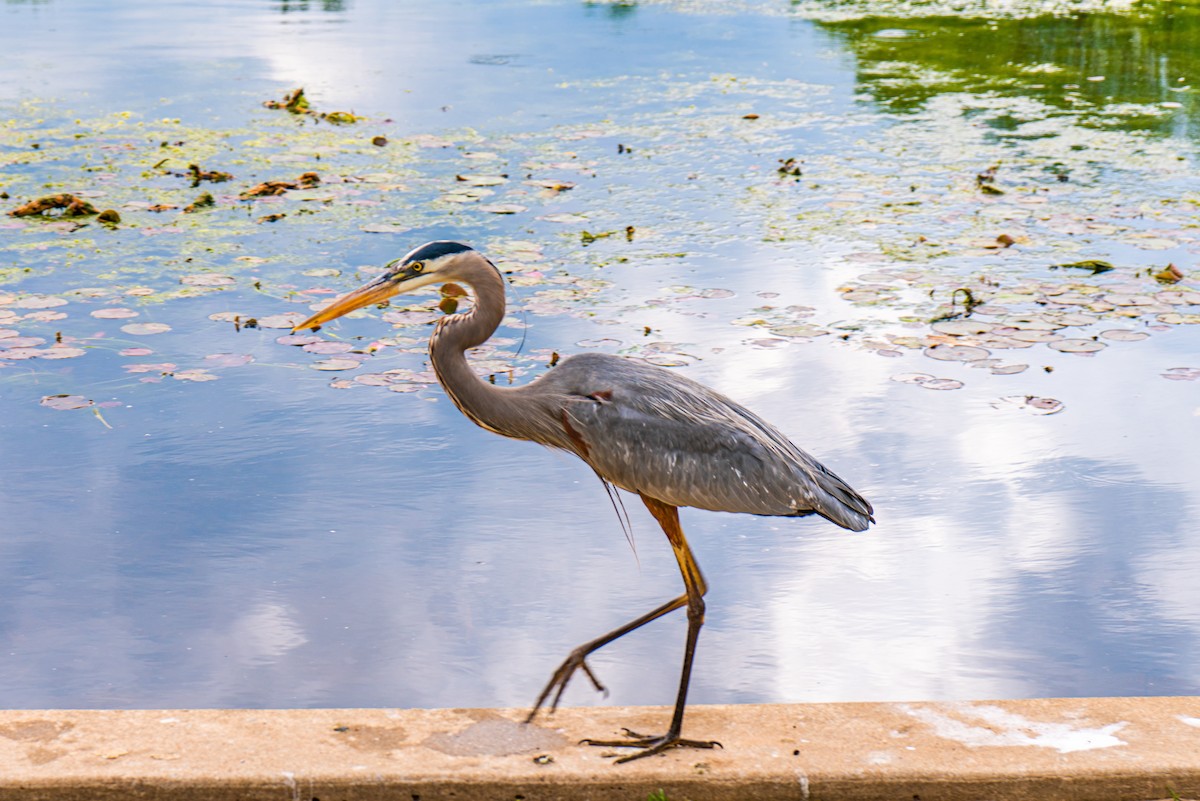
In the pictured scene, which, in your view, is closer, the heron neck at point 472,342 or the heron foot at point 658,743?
the heron foot at point 658,743

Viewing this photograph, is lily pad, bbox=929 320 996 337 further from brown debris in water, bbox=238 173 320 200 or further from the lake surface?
brown debris in water, bbox=238 173 320 200

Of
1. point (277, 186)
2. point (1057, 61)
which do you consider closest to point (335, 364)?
point (277, 186)

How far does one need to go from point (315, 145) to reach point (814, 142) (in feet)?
11.6

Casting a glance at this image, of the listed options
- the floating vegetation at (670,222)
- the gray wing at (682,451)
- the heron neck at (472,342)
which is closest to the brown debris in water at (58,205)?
the floating vegetation at (670,222)

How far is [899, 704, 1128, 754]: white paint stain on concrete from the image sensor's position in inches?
128

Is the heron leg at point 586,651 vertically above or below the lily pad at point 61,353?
below

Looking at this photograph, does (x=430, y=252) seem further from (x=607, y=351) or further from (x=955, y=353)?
(x=955, y=353)

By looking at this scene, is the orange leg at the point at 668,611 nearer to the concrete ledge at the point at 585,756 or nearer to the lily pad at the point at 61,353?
the concrete ledge at the point at 585,756

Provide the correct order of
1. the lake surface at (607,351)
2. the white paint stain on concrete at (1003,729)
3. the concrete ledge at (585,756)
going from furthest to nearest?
the lake surface at (607,351) → the white paint stain on concrete at (1003,729) → the concrete ledge at (585,756)

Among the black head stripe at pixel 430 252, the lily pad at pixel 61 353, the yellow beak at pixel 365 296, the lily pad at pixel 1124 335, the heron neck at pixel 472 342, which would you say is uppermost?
the black head stripe at pixel 430 252

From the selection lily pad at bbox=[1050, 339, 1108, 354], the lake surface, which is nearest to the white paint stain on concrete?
the lake surface

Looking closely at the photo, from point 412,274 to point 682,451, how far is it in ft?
2.63

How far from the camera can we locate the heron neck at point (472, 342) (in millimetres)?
3594

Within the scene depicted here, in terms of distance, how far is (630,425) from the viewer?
357 centimetres
